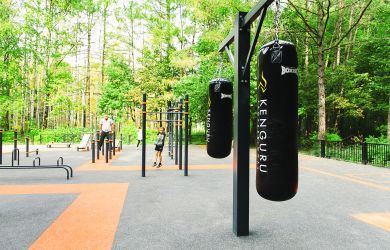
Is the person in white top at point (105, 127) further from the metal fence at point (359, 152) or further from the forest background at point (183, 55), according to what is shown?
the metal fence at point (359, 152)

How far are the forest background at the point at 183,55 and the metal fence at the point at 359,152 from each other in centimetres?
217

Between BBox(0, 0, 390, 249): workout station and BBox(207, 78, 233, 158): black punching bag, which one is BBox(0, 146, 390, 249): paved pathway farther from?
BBox(207, 78, 233, 158): black punching bag

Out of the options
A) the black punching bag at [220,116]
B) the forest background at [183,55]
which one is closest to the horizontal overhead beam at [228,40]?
the black punching bag at [220,116]

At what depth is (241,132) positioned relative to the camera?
4.32m

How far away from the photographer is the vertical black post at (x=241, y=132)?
427 centimetres

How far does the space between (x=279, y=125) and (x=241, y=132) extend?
1313 millimetres

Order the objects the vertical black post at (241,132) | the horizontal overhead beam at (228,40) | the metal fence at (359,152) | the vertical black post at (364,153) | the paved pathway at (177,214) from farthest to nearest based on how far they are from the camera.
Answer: the vertical black post at (364,153)
the metal fence at (359,152)
the horizontal overhead beam at (228,40)
the vertical black post at (241,132)
the paved pathway at (177,214)

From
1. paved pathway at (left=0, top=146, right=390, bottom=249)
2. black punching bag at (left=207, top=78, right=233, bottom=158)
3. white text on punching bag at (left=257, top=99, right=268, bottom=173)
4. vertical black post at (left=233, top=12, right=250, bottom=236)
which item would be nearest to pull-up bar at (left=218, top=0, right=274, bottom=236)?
vertical black post at (left=233, top=12, right=250, bottom=236)

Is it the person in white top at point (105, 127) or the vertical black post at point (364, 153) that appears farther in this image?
the person in white top at point (105, 127)

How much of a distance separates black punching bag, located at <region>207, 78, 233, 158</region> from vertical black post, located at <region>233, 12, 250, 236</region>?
742 millimetres

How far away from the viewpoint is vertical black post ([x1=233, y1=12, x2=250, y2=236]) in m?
4.27

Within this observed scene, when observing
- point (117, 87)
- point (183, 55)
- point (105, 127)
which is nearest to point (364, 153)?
point (105, 127)

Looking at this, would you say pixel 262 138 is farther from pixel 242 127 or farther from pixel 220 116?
pixel 220 116

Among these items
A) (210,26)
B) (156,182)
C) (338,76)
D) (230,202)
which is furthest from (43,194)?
(210,26)
